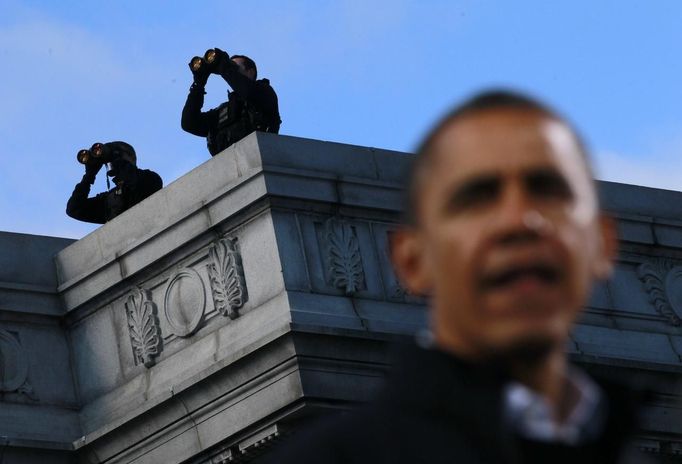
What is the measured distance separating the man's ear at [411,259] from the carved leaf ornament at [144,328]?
21.5 meters

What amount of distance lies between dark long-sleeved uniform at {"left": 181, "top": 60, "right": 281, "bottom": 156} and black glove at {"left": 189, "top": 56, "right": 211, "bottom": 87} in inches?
1.9

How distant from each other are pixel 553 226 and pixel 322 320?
1989cm

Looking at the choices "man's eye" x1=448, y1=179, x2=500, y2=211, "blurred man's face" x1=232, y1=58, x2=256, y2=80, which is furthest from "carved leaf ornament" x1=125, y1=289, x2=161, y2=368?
"man's eye" x1=448, y1=179, x2=500, y2=211

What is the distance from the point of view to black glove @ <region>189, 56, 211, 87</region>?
24.9m

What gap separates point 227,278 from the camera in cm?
2353

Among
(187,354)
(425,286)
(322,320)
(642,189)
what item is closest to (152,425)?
(187,354)

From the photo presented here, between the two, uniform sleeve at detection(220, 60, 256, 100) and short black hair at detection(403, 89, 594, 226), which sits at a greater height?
uniform sleeve at detection(220, 60, 256, 100)

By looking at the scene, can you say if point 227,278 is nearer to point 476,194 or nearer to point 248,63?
point 248,63

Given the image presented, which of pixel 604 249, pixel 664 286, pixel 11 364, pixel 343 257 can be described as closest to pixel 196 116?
pixel 343 257

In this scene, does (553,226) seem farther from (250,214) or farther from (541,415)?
(250,214)

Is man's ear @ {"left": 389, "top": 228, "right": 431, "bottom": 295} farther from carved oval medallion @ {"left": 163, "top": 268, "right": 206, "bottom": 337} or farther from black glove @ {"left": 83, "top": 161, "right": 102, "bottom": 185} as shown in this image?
black glove @ {"left": 83, "top": 161, "right": 102, "bottom": 185}

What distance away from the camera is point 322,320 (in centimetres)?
2255

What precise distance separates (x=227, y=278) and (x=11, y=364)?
9.41 feet

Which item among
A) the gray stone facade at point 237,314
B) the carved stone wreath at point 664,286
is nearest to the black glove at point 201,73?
the gray stone facade at point 237,314
